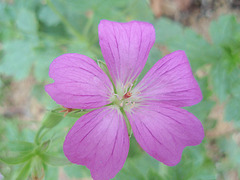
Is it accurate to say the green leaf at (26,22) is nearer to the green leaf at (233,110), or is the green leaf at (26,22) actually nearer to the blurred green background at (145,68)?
the blurred green background at (145,68)

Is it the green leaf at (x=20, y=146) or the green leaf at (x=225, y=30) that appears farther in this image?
the green leaf at (x=225, y=30)

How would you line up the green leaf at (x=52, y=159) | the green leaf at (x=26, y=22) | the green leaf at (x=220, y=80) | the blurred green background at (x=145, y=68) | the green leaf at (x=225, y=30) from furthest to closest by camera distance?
the green leaf at (x=26, y=22)
the green leaf at (x=225, y=30)
the green leaf at (x=220, y=80)
the blurred green background at (x=145, y=68)
the green leaf at (x=52, y=159)

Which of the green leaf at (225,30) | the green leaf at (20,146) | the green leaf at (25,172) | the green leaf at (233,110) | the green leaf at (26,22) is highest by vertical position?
the green leaf at (225,30)

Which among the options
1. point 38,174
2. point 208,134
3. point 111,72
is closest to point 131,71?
point 111,72

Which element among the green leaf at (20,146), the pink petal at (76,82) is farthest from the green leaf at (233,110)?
the green leaf at (20,146)

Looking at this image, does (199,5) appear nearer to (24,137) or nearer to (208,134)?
(208,134)

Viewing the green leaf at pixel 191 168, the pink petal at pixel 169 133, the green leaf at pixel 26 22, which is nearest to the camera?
the pink petal at pixel 169 133

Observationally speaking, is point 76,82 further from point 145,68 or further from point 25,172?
point 145,68
